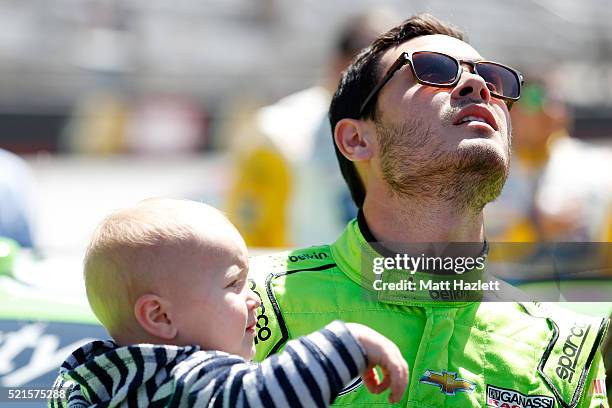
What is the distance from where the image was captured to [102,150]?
39.9ft

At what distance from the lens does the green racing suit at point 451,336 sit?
218cm

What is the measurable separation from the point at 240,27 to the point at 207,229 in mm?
14988

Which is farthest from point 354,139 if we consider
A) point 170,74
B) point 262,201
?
point 170,74

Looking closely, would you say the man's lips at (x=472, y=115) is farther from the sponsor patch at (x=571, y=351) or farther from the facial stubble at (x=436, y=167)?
the sponsor patch at (x=571, y=351)

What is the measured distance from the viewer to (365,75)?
2553 mm

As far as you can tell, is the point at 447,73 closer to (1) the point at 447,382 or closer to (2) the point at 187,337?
(1) the point at 447,382

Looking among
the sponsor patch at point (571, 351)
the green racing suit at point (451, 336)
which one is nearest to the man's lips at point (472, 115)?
the green racing suit at point (451, 336)

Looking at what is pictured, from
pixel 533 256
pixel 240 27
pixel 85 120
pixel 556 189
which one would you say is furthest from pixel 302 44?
pixel 533 256

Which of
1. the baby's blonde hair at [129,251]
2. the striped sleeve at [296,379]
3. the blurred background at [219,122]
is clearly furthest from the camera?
the blurred background at [219,122]

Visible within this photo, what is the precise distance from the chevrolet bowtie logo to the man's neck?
370 mm

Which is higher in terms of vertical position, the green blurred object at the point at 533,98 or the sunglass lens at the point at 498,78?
the sunglass lens at the point at 498,78

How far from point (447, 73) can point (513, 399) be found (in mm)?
748

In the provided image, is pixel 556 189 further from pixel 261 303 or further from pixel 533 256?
pixel 261 303

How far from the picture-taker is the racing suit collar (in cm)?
229
